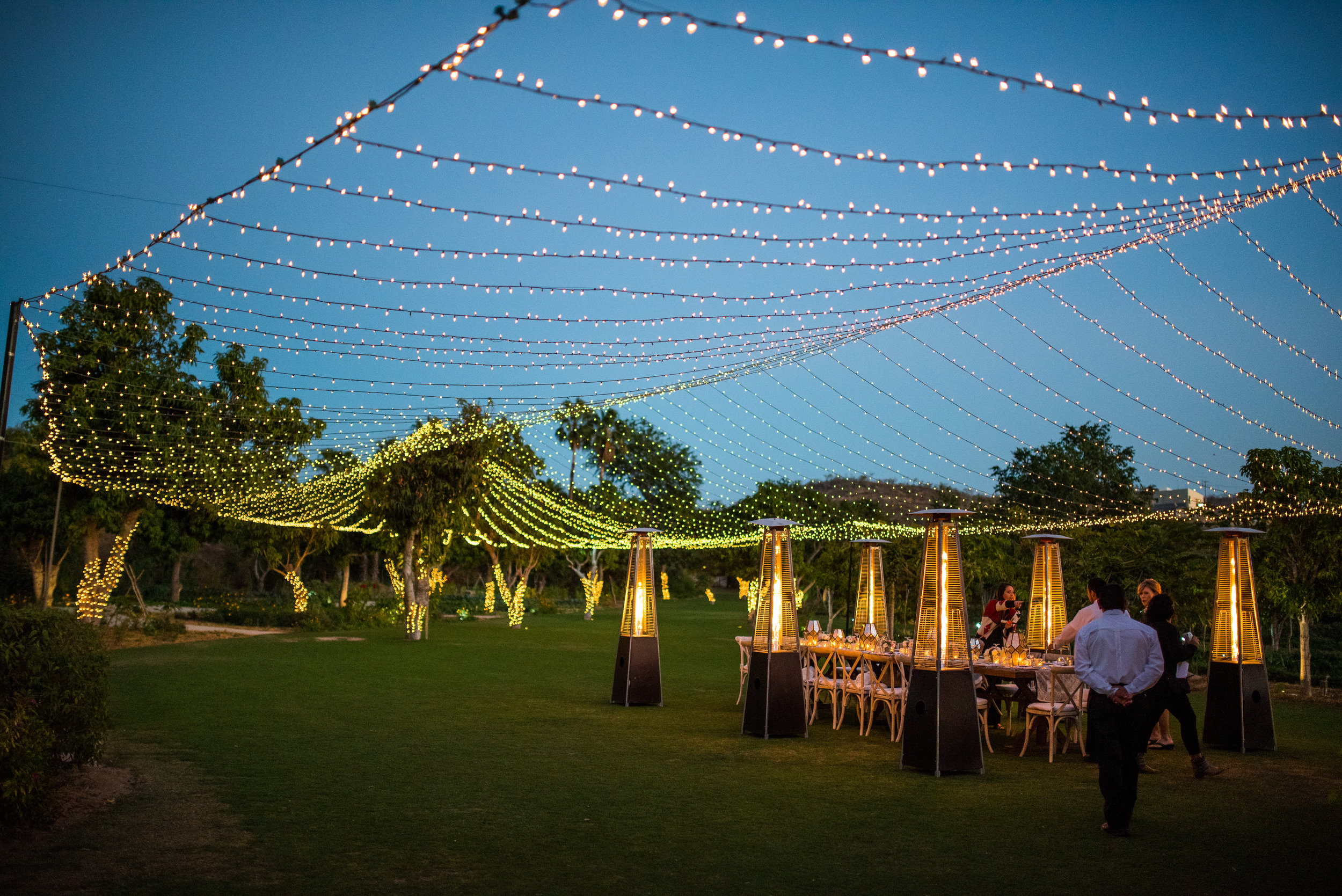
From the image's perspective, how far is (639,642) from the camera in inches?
392

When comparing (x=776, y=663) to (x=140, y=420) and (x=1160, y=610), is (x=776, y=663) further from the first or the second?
(x=140, y=420)

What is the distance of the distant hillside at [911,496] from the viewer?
20.3m

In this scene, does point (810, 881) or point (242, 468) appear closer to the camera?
point (810, 881)

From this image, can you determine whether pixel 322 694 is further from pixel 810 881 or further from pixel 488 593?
pixel 488 593

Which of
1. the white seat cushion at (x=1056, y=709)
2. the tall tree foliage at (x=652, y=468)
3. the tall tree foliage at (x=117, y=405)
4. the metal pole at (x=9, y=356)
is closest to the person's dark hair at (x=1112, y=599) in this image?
the white seat cushion at (x=1056, y=709)

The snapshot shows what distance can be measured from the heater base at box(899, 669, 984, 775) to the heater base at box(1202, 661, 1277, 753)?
2.63m

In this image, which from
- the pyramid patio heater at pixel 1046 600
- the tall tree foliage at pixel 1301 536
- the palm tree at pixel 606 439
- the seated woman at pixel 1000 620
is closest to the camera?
the seated woman at pixel 1000 620

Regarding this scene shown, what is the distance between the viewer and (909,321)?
9.95 meters

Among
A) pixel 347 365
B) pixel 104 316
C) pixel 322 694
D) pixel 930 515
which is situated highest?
pixel 104 316

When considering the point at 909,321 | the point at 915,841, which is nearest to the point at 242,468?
the point at 909,321

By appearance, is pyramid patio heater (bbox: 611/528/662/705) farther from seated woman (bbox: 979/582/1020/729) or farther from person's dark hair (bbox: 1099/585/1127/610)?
person's dark hair (bbox: 1099/585/1127/610)

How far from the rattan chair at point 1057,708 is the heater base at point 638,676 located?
3629 mm

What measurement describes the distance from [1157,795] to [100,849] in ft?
19.3

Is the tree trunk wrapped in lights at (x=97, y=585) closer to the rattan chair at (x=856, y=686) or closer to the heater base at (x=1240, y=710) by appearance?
the rattan chair at (x=856, y=686)
